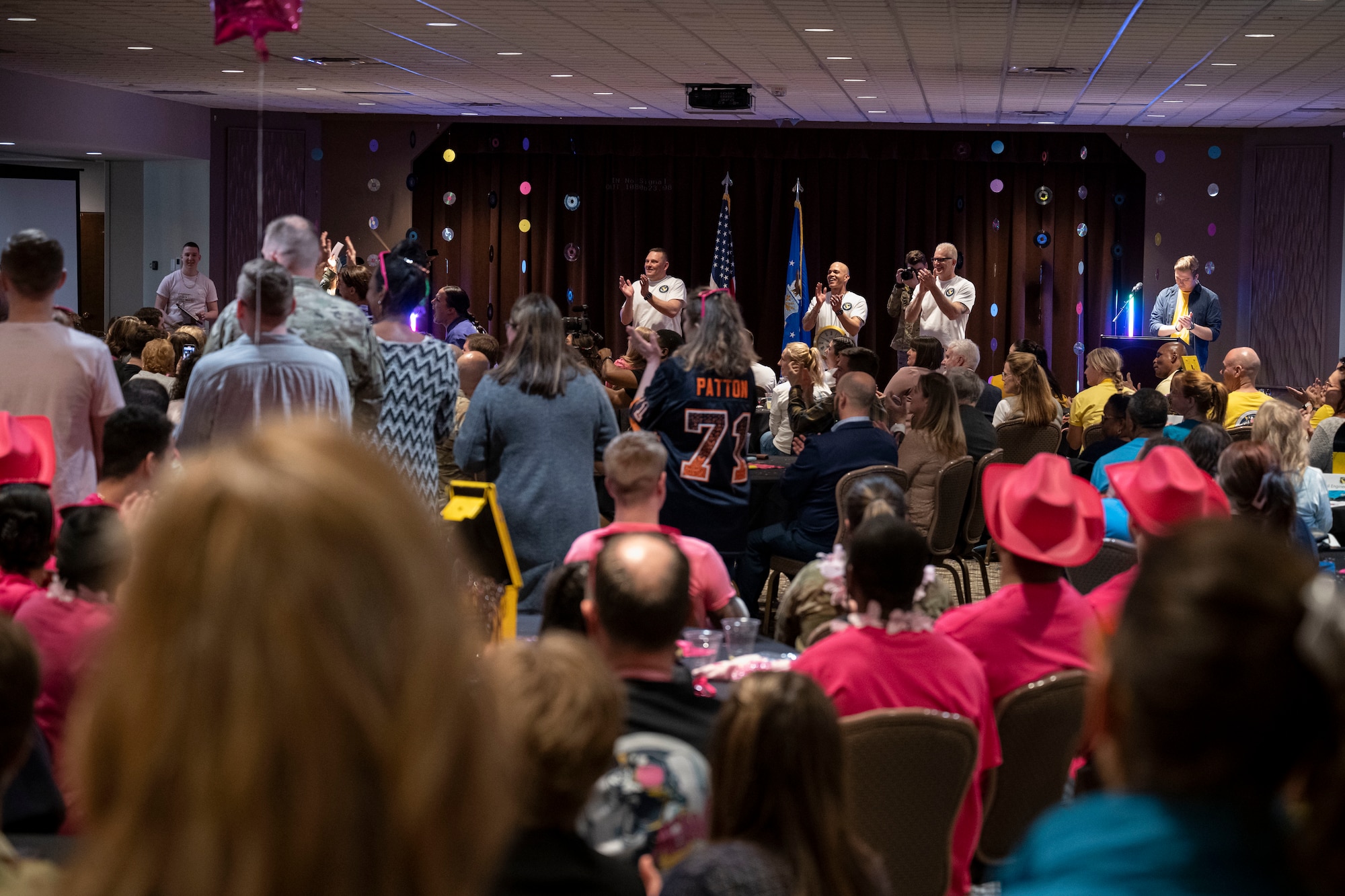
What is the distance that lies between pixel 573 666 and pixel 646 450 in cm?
203

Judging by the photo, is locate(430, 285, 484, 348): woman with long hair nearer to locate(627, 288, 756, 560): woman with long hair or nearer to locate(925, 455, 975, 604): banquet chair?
locate(925, 455, 975, 604): banquet chair

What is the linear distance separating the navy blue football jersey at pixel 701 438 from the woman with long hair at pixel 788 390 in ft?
7.53

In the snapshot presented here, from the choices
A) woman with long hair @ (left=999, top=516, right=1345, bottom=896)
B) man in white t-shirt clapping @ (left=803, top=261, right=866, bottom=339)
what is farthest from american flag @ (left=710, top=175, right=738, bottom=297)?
woman with long hair @ (left=999, top=516, right=1345, bottom=896)

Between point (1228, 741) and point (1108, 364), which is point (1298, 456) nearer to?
point (1108, 364)

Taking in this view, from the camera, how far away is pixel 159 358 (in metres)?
6.63

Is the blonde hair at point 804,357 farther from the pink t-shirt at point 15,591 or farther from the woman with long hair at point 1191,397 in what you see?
the pink t-shirt at point 15,591

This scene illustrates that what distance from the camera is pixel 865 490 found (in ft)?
12.2

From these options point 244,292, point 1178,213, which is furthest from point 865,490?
point 1178,213

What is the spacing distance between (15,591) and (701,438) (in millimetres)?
2678

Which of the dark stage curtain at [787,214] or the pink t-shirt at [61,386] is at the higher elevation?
the dark stage curtain at [787,214]

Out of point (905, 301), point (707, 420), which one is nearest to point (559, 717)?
point (707, 420)

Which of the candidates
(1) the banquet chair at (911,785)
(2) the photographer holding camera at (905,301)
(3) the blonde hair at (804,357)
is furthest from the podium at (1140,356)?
(1) the banquet chair at (911,785)

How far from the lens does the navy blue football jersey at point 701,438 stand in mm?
4965

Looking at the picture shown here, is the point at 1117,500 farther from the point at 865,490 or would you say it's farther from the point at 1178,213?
the point at 1178,213
